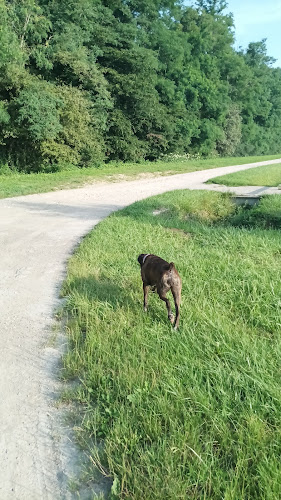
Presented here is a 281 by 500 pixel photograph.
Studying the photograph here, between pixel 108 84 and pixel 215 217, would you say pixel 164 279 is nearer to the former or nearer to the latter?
pixel 215 217

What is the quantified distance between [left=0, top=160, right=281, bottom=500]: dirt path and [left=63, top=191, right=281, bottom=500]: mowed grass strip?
17 cm

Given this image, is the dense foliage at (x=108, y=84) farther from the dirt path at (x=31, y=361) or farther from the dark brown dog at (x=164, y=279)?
the dark brown dog at (x=164, y=279)

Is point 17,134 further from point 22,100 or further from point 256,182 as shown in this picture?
point 256,182

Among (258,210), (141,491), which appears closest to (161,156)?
(258,210)

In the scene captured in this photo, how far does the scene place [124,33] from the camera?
86.7ft

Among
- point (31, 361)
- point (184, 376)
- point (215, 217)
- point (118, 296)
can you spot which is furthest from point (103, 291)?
point (215, 217)

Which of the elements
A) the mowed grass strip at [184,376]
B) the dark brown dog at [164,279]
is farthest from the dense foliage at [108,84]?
the dark brown dog at [164,279]

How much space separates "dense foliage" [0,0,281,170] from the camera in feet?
57.8

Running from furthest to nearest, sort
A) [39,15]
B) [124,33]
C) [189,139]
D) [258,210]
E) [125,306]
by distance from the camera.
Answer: [189,139] < [124,33] < [39,15] < [258,210] < [125,306]

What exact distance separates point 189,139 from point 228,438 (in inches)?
1420

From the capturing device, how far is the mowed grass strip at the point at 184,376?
5.68ft

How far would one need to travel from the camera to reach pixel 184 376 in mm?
2379

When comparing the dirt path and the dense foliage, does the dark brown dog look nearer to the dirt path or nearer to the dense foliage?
the dirt path

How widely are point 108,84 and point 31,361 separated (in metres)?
24.4
